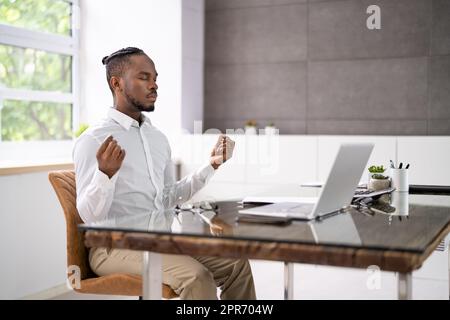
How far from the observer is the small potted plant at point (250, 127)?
507 centimetres

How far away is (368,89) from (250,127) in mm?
961

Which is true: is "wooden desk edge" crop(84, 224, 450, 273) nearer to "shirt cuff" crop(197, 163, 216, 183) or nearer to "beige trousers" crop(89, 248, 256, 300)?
"beige trousers" crop(89, 248, 256, 300)

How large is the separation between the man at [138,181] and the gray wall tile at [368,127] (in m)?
2.45

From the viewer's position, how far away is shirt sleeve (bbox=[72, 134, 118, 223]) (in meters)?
2.19

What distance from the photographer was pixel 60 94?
16.0 feet

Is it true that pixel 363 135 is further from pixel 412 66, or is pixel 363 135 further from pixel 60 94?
pixel 60 94

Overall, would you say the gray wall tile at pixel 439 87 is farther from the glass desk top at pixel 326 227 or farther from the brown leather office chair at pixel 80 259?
the brown leather office chair at pixel 80 259

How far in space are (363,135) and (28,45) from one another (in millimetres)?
2539

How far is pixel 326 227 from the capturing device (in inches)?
68.7

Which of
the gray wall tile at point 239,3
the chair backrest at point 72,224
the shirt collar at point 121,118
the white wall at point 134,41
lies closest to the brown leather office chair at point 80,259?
the chair backrest at point 72,224

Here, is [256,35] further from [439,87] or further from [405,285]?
[405,285]

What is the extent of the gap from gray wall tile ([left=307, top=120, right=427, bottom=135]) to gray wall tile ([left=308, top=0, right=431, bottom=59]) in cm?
50

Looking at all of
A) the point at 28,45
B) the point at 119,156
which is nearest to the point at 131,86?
the point at 119,156

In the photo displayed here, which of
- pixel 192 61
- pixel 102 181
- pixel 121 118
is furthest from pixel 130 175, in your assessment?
pixel 192 61
